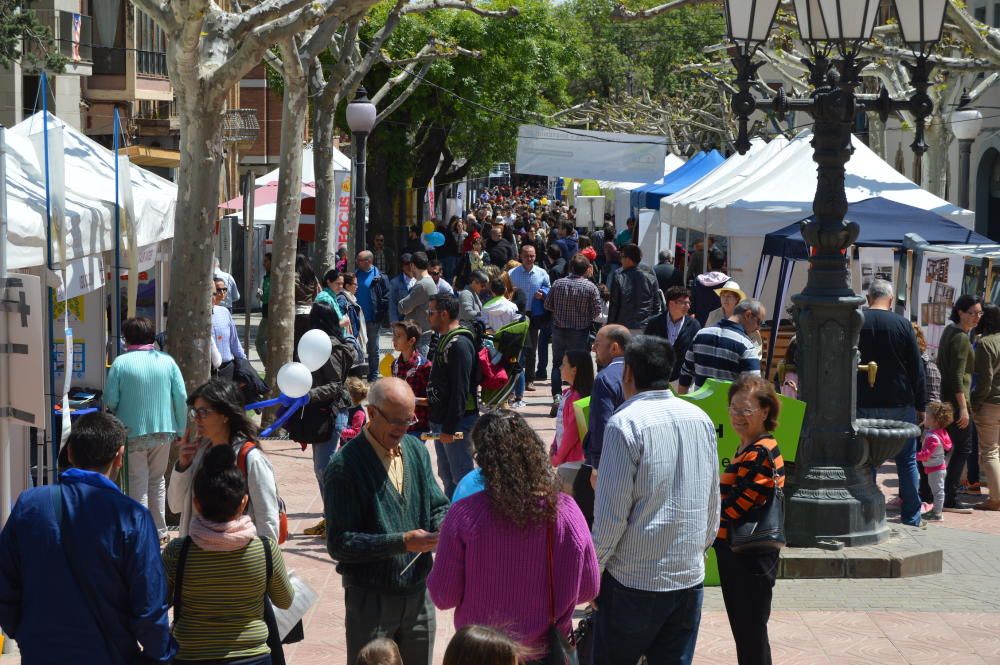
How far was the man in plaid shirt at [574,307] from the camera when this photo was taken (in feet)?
48.0

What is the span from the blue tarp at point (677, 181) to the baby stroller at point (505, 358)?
14.5 metres

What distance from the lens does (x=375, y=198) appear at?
32.5 metres

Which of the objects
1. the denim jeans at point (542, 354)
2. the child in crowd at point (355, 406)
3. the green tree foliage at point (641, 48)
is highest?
the green tree foliage at point (641, 48)

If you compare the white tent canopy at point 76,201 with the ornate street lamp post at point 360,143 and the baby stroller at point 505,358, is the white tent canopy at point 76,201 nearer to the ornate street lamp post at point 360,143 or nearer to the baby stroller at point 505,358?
the baby stroller at point 505,358

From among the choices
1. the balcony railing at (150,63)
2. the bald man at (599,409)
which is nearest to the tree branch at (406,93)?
the balcony railing at (150,63)

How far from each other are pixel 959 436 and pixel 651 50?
58817 millimetres

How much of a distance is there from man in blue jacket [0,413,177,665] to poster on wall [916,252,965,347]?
1039cm

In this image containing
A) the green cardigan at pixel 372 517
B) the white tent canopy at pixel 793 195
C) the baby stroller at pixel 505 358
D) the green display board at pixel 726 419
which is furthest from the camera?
the white tent canopy at pixel 793 195

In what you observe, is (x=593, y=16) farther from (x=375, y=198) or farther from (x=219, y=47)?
(x=219, y=47)

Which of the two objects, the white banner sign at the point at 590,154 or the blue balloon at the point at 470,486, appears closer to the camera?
the blue balloon at the point at 470,486

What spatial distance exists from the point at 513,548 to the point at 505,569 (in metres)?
0.07

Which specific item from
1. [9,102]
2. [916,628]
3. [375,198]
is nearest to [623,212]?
[375,198]

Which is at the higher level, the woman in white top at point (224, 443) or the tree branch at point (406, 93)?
A: the tree branch at point (406, 93)

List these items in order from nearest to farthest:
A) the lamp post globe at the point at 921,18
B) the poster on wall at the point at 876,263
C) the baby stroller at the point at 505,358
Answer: the lamp post globe at the point at 921,18
the baby stroller at the point at 505,358
the poster on wall at the point at 876,263
